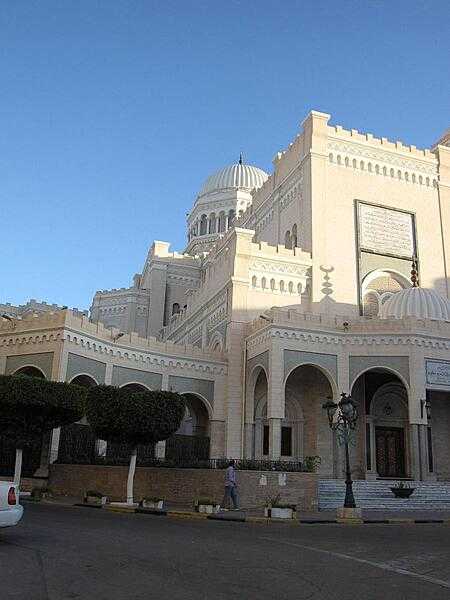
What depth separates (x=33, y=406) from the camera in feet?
72.5

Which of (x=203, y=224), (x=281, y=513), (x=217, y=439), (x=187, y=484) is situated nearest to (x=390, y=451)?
(x=217, y=439)

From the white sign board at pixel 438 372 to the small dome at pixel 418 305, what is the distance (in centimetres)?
303

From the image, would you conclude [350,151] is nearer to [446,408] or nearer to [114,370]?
[446,408]

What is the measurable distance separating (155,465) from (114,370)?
7.39 meters

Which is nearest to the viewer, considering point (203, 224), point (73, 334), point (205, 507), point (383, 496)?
point (205, 507)

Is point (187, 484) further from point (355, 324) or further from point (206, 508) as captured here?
point (355, 324)

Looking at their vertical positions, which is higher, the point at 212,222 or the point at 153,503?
the point at 212,222

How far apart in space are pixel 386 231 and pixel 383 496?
1729 centimetres

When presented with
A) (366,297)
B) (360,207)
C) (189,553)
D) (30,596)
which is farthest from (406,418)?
(30,596)

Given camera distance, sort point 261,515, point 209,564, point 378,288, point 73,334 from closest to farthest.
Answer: point 209,564, point 261,515, point 73,334, point 378,288

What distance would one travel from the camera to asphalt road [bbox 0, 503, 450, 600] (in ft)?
24.1

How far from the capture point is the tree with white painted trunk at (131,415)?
21.5 meters

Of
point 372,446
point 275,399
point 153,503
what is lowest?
point 153,503

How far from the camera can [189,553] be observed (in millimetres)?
10102
